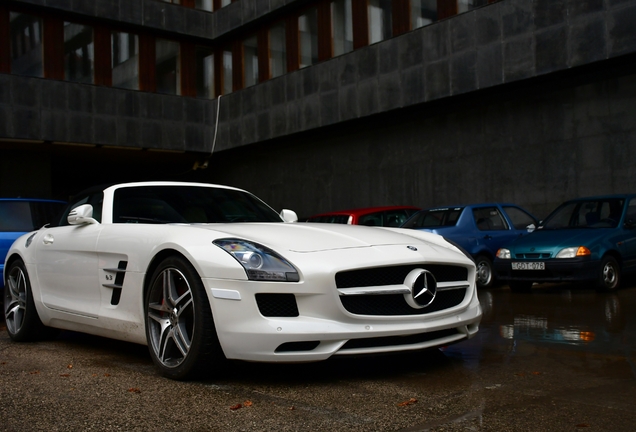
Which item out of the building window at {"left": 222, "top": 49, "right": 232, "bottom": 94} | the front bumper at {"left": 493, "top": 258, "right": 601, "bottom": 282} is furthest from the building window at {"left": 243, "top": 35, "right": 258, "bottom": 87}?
the front bumper at {"left": 493, "top": 258, "right": 601, "bottom": 282}

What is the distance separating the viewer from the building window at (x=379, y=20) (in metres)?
20.5

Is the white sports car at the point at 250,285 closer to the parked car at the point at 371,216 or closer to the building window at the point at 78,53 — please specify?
the parked car at the point at 371,216

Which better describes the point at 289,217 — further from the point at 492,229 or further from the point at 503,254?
the point at 492,229

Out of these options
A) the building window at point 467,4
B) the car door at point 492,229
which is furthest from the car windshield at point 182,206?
the building window at point 467,4

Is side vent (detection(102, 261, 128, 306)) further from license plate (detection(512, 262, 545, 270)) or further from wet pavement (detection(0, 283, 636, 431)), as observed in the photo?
license plate (detection(512, 262, 545, 270))

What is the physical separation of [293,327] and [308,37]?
20148 millimetres

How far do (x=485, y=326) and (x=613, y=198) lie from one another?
5731mm

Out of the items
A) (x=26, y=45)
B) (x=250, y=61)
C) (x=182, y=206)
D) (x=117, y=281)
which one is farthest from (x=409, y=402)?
(x=250, y=61)

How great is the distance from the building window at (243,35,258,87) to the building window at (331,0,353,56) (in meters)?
4.07

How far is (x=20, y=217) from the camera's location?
989cm

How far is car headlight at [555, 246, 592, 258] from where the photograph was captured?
430 inches

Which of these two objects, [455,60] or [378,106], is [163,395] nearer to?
[455,60]

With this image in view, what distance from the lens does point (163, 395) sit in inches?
172

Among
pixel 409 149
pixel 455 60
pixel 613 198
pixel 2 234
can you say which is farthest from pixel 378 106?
pixel 2 234
